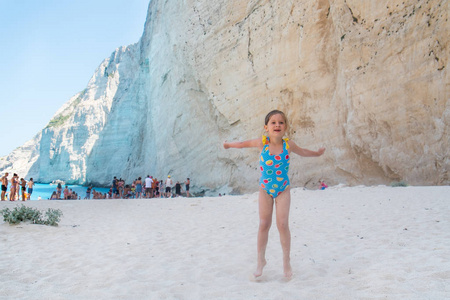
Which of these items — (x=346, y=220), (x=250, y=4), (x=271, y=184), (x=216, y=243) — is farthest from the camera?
(x=250, y=4)

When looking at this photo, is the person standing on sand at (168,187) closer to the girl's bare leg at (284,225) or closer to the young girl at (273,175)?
the young girl at (273,175)

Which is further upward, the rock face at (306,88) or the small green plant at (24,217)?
the rock face at (306,88)

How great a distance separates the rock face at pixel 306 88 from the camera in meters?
11.8

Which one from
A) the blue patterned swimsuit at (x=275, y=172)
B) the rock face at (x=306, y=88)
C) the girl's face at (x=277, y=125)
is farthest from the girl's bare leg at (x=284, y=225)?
the rock face at (x=306, y=88)

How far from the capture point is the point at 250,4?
20.0m

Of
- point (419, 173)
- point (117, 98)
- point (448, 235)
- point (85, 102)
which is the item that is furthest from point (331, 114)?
point (85, 102)

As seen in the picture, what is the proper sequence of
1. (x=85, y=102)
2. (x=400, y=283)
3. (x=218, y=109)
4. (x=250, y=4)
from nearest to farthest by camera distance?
(x=400, y=283), (x=250, y=4), (x=218, y=109), (x=85, y=102)

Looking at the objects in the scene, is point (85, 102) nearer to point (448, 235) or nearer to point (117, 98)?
point (117, 98)

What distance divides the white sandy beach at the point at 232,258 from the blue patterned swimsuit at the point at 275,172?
0.85m

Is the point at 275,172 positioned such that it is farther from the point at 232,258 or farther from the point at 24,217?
the point at 24,217

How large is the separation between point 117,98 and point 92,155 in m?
10.1

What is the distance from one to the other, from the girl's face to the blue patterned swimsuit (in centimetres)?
13

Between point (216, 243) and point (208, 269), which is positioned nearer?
point (208, 269)

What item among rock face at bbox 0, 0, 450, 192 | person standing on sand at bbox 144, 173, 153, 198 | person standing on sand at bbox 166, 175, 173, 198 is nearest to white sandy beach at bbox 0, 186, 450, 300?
rock face at bbox 0, 0, 450, 192
